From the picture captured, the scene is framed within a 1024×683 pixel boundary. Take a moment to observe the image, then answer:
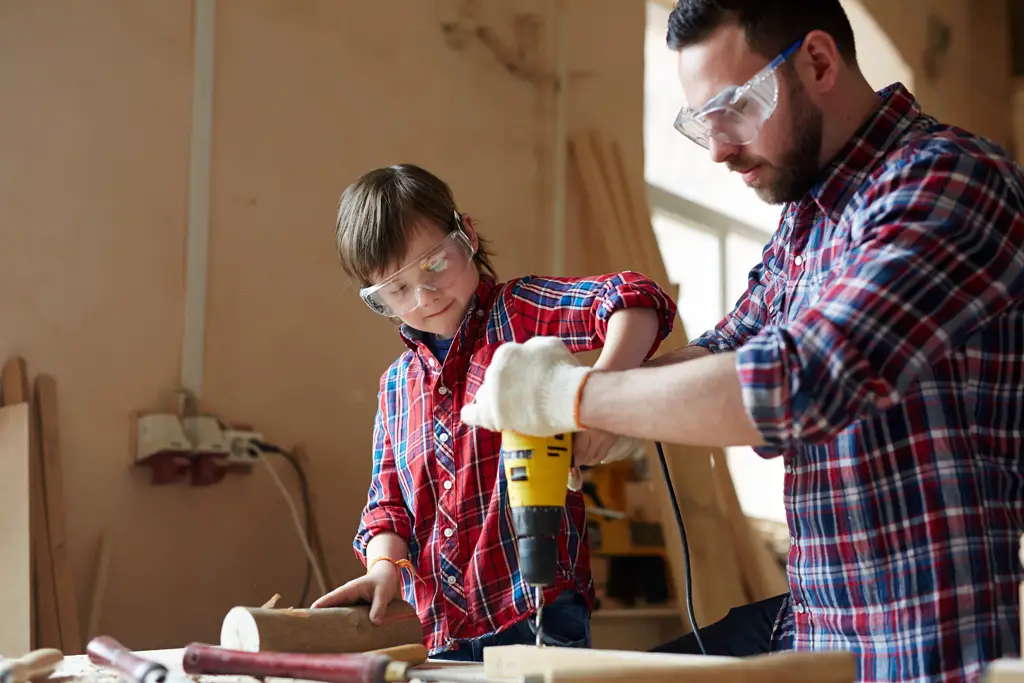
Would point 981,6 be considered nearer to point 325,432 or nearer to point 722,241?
point 722,241

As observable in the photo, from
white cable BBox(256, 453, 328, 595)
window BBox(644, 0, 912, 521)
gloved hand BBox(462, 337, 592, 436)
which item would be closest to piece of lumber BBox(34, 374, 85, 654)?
white cable BBox(256, 453, 328, 595)

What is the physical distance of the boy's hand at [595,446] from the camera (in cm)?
154

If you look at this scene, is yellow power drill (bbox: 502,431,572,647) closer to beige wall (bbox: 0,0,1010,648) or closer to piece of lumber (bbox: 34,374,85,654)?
piece of lumber (bbox: 34,374,85,654)

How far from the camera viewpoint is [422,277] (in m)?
1.96

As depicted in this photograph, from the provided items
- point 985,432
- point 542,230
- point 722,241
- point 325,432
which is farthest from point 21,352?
point 722,241

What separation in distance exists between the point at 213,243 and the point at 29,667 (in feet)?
6.08

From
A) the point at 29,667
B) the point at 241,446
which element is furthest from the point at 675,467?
the point at 29,667

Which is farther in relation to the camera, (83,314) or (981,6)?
(981,6)

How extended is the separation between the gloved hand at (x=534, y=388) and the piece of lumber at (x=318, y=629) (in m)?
0.43

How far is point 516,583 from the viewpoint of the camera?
1.88 metres

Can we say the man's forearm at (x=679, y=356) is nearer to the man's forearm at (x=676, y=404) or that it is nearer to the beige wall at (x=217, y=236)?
the man's forearm at (x=676, y=404)

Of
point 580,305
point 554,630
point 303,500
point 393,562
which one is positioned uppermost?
point 580,305

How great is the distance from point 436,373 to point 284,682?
773mm

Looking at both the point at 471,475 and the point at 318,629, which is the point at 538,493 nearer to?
the point at 318,629
